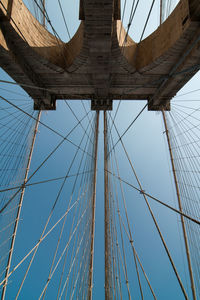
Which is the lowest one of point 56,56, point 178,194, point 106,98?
point 178,194

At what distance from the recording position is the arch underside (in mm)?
5219

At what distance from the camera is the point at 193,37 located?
5.46 m

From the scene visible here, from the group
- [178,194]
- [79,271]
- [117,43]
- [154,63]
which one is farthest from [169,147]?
[79,271]

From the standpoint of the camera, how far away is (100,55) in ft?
19.9

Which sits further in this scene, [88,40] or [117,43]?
[117,43]

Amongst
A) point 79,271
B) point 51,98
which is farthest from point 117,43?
point 79,271

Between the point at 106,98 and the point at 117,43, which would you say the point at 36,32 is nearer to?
the point at 117,43

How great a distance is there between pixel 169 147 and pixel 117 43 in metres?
5.02

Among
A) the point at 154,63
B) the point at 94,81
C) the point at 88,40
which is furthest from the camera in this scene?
the point at 94,81

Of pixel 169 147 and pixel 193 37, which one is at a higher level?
pixel 193 37

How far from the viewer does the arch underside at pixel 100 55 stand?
5219 millimetres

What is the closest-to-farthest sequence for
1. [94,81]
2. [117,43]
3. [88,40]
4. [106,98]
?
[88,40]
[117,43]
[94,81]
[106,98]

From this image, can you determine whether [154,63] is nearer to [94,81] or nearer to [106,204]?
[94,81]

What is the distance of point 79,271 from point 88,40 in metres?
7.44
